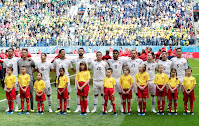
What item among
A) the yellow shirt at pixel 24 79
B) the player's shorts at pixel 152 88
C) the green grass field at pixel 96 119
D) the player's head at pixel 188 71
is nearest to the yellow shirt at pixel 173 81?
the player's head at pixel 188 71

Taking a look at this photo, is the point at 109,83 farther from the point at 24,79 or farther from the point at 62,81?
the point at 24,79

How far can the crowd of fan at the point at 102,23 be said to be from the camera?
3781 cm

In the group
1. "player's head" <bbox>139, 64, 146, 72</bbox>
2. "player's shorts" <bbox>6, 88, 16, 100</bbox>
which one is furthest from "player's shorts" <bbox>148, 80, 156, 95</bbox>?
"player's shorts" <bbox>6, 88, 16, 100</bbox>

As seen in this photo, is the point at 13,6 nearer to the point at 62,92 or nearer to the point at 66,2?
the point at 66,2

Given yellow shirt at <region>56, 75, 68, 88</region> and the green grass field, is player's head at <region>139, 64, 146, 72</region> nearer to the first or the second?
the green grass field

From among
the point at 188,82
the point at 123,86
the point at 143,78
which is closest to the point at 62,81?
the point at 123,86

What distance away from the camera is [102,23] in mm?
41844

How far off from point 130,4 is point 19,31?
14024 mm

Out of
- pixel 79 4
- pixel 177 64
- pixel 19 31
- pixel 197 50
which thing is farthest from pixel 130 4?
pixel 177 64

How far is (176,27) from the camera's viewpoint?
39.3 metres

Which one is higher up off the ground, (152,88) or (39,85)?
(39,85)

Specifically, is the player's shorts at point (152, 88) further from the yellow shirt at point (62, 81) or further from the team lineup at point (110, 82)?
the yellow shirt at point (62, 81)

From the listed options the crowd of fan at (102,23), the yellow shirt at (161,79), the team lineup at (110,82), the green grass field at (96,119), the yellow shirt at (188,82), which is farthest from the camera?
the crowd of fan at (102,23)

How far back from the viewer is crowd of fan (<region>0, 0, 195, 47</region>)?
37812 millimetres
